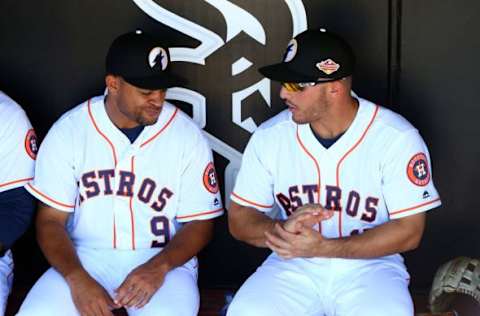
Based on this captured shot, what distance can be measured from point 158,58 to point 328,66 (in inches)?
20.4

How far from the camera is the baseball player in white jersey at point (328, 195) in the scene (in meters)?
2.83

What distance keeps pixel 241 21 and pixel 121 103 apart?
0.58m

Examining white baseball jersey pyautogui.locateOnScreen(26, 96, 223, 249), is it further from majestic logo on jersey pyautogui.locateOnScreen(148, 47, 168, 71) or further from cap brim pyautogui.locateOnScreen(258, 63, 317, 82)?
cap brim pyautogui.locateOnScreen(258, 63, 317, 82)

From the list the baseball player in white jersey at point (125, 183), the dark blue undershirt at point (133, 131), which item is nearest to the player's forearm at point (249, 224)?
the baseball player in white jersey at point (125, 183)

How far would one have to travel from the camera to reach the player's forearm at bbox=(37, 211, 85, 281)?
9.64 feet

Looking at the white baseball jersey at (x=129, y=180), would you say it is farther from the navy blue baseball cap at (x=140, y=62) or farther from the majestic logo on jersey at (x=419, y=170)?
the majestic logo on jersey at (x=419, y=170)

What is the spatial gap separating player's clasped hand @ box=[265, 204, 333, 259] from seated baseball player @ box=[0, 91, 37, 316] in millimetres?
788

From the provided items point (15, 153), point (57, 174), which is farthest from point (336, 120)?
point (15, 153)

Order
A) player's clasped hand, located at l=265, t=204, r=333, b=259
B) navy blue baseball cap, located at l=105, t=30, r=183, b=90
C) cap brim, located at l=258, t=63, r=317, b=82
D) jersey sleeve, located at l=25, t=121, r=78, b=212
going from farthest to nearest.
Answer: jersey sleeve, located at l=25, t=121, r=78, b=212 < navy blue baseball cap, located at l=105, t=30, r=183, b=90 < cap brim, located at l=258, t=63, r=317, b=82 < player's clasped hand, located at l=265, t=204, r=333, b=259

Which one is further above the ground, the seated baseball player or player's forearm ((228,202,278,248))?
the seated baseball player

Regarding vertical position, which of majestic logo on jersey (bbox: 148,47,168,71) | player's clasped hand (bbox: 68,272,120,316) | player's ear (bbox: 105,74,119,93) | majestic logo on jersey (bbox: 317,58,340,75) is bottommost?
player's clasped hand (bbox: 68,272,120,316)

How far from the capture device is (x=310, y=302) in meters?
2.88

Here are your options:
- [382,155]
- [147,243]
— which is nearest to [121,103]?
[147,243]

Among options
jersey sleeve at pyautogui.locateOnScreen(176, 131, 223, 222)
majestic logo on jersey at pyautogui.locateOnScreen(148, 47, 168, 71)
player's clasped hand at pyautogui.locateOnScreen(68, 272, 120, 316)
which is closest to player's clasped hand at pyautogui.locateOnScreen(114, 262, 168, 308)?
player's clasped hand at pyautogui.locateOnScreen(68, 272, 120, 316)
